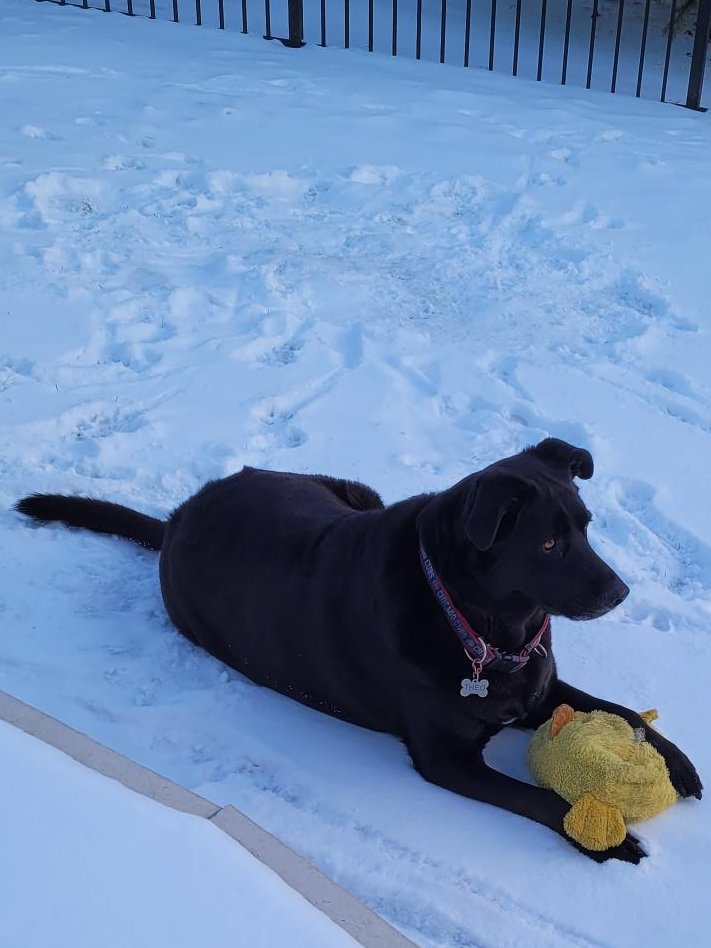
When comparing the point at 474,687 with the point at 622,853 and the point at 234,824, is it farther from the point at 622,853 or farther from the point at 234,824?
the point at 234,824

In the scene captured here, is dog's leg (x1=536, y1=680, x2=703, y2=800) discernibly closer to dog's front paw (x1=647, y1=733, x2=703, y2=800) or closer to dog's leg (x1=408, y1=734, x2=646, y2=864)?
dog's front paw (x1=647, y1=733, x2=703, y2=800)

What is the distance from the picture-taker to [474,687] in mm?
2998

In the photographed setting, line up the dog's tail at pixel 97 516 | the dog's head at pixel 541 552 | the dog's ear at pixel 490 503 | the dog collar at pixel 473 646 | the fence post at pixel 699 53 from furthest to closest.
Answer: the fence post at pixel 699 53
the dog's tail at pixel 97 516
the dog collar at pixel 473 646
the dog's head at pixel 541 552
the dog's ear at pixel 490 503

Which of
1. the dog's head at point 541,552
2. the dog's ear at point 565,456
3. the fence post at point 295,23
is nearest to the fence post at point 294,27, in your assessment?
the fence post at point 295,23

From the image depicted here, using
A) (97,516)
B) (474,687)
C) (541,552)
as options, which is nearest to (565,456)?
(541,552)

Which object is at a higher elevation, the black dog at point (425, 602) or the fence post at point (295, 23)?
the fence post at point (295, 23)

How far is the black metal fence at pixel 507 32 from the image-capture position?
9969mm

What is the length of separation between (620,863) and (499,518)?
3.06 ft

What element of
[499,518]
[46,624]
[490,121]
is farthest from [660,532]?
[490,121]

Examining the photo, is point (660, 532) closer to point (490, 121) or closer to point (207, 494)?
point (207, 494)

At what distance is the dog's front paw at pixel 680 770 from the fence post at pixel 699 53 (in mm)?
7310

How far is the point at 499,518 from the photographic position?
2746mm

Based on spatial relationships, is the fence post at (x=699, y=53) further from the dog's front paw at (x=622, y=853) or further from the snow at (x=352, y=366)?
the dog's front paw at (x=622, y=853)

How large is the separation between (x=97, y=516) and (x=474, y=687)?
1.74 meters
